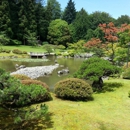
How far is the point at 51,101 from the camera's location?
27.0 ft

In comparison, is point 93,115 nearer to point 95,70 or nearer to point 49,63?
point 95,70

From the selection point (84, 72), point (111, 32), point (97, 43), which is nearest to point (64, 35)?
point (97, 43)

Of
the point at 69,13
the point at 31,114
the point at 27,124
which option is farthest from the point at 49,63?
the point at 69,13

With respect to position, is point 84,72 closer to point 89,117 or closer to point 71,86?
point 71,86

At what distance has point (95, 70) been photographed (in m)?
10.2

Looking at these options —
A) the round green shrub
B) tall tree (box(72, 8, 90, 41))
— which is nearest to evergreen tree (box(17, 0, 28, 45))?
tall tree (box(72, 8, 90, 41))

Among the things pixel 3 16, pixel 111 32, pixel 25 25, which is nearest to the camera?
pixel 111 32

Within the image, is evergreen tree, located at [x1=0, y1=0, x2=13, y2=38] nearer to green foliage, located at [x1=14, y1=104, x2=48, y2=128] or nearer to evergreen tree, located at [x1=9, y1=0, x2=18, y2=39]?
evergreen tree, located at [x1=9, y1=0, x2=18, y2=39]

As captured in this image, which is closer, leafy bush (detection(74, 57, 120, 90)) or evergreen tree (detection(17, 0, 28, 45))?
leafy bush (detection(74, 57, 120, 90))

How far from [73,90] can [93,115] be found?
1.99 meters

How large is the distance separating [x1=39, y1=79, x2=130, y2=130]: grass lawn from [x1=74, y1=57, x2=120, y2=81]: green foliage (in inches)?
48.7

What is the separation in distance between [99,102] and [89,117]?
2.53 metres

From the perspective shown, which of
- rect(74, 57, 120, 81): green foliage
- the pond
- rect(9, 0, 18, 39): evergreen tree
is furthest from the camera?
rect(9, 0, 18, 39): evergreen tree

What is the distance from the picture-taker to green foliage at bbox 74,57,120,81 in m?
10.1
